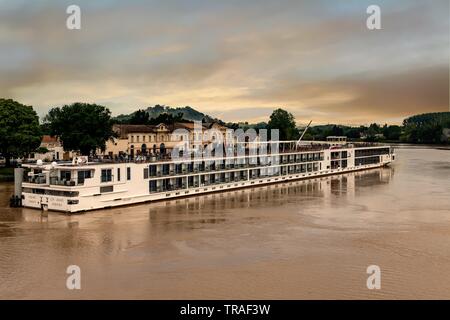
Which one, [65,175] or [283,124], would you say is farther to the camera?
[283,124]

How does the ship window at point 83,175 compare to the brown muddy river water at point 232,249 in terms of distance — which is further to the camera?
the ship window at point 83,175

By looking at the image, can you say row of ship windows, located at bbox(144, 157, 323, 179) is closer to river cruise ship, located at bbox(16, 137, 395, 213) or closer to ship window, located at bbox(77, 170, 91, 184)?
river cruise ship, located at bbox(16, 137, 395, 213)

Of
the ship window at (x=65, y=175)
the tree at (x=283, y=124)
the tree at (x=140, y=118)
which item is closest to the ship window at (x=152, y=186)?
the ship window at (x=65, y=175)

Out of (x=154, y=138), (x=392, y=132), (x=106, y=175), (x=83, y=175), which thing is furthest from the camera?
(x=392, y=132)

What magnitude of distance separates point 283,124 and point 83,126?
57.3 m

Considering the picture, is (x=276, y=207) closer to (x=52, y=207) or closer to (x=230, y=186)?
(x=230, y=186)

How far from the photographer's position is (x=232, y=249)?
76.0 ft

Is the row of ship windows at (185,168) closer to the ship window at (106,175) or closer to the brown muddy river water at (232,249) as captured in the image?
the brown muddy river water at (232,249)

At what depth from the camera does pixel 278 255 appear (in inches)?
869

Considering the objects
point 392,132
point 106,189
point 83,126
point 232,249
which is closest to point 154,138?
point 83,126

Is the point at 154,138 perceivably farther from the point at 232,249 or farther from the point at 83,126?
the point at 232,249

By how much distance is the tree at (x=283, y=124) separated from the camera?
99.7m

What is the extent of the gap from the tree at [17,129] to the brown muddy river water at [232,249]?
11268 millimetres
